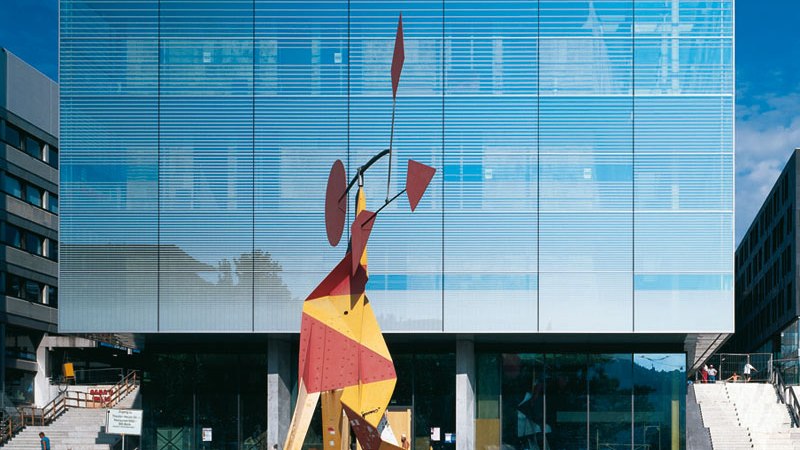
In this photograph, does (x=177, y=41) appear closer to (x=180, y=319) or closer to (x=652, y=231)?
(x=180, y=319)

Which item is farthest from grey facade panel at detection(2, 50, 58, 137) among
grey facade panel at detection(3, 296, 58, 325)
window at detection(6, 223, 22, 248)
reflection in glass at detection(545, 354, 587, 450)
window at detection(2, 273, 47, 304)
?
reflection in glass at detection(545, 354, 587, 450)

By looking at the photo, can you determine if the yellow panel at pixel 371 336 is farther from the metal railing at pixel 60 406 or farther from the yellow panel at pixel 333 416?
the metal railing at pixel 60 406

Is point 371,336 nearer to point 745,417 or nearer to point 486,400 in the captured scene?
point 486,400

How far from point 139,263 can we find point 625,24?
52.3ft

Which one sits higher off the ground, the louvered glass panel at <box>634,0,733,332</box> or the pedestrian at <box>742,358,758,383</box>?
the louvered glass panel at <box>634,0,733,332</box>

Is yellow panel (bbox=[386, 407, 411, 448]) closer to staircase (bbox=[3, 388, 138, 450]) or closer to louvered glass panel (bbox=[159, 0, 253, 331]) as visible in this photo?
louvered glass panel (bbox=[159, 0, 253, 331])

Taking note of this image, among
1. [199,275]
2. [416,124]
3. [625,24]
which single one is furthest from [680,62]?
[199,275]

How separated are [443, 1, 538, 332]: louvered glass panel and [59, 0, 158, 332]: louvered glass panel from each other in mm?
8795

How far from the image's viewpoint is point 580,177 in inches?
1261

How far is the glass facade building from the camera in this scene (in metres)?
31.8

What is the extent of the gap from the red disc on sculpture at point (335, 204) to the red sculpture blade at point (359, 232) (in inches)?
39.8

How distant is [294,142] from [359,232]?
12.8 meters

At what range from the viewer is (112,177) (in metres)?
32.4

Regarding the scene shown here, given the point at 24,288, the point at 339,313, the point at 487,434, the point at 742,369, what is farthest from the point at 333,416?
the point at 24,288
